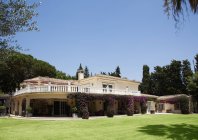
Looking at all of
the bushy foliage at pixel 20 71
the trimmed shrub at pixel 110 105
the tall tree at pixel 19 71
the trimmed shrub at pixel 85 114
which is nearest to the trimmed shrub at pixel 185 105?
the trimmed shrub at pixel 110 105

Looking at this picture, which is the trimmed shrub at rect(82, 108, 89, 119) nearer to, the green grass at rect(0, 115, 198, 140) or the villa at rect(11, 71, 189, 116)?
the villa at rect(11, 71, 189, 116)

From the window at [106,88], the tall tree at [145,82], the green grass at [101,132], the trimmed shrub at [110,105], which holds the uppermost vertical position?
the tall tree at [145,82]

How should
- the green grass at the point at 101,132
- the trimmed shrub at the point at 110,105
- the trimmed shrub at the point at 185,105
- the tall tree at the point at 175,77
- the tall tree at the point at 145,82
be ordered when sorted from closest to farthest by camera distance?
the green grass at the point at 101,132, the trimmed shrub at the point at 110,105, the trimmed shrub at the point at 185,105, the tall tree at the point at 175,77, the tall tree at the point at 145,82

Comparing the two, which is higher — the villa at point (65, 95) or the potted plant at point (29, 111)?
the villa at point (65, 95)

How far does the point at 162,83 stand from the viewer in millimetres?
81375

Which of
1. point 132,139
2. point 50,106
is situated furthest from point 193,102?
point 132,139

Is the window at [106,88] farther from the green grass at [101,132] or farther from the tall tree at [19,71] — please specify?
the tall tree at [19,71]

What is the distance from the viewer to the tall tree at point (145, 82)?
277 feet

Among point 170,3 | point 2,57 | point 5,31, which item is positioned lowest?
point 2,57

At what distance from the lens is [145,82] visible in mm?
85438

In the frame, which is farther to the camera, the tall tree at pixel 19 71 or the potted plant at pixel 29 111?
the tall tree at pixel 19 71

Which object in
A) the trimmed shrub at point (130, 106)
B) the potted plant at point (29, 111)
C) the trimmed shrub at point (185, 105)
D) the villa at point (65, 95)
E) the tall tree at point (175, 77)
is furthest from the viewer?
the tall tree at point (175, 77)

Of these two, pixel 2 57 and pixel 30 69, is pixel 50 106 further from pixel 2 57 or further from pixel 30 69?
pixel 2 57

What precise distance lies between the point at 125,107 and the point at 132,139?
92.7 ft
